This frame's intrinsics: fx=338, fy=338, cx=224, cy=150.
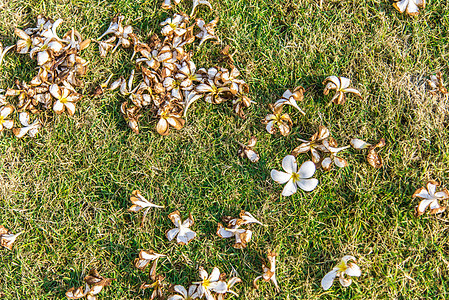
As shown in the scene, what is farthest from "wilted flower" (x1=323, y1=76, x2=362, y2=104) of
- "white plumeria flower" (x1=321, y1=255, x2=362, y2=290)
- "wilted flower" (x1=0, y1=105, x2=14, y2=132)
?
"wilted flower" (x1=0, y1=105, x2=14, y2=132)

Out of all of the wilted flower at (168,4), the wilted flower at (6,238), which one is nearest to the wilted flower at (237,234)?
the wilted flower at (6,238)

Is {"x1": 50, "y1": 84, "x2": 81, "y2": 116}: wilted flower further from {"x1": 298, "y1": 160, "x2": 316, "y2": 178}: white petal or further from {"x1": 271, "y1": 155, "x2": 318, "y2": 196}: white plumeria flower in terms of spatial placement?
{"x1": 298, "y1": 160, "x2": 316, "y2": 178}: white petal

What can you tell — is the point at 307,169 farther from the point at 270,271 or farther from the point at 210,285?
the point at 210,285

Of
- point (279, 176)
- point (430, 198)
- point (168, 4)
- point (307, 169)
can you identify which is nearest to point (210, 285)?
point (279, 176)

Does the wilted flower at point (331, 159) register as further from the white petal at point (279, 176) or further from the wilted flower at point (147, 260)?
the wilted flower at point (147, 260)

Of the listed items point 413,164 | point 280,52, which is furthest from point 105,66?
point 413,164
